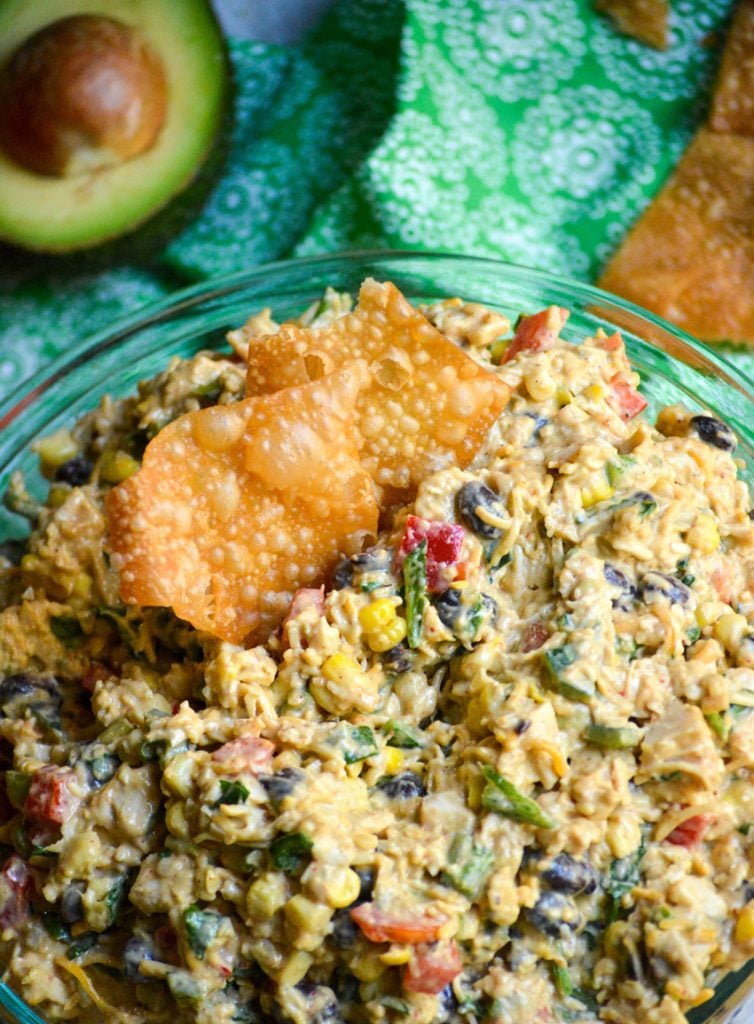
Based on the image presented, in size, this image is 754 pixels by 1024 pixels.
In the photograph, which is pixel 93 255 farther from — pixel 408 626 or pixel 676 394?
pixel 408 626

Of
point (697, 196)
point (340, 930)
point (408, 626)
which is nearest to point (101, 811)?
point (340, 930)

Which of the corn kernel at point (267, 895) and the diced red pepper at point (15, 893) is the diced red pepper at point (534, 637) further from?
the diced red pepper at point (15, 893)

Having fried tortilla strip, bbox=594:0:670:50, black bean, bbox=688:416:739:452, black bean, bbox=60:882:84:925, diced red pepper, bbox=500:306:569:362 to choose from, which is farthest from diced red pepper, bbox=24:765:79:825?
fried tortilla strip, bbox=594:0:670:50

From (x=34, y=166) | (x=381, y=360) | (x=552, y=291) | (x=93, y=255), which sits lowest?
(x=93, y=255)

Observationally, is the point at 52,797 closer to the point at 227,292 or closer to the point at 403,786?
the point at 403,786

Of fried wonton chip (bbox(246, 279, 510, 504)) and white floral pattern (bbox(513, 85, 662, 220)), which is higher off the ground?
fried wonton chip (bbox(246, 279, 510, 504))

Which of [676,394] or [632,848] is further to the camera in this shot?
[676,394]

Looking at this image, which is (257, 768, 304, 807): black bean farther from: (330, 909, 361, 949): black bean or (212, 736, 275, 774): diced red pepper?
(330, 909, 361, 949): black bean
